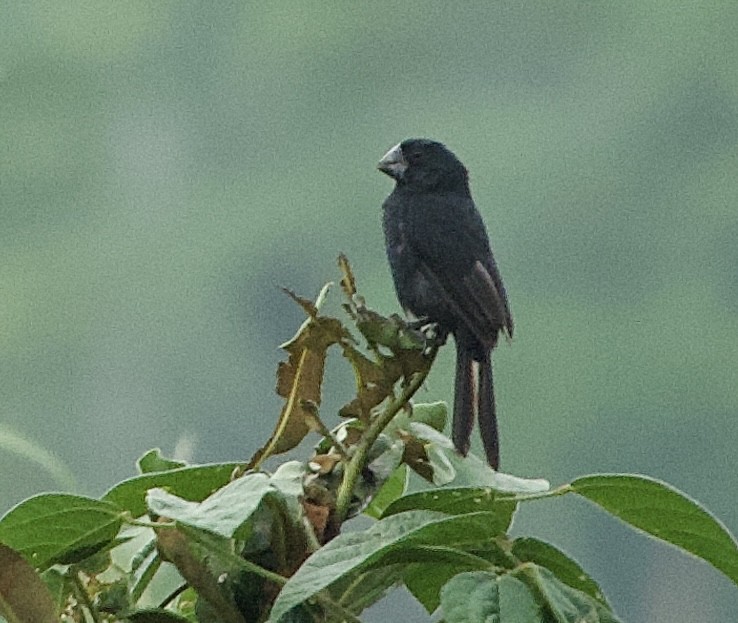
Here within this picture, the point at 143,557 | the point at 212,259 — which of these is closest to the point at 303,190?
the point at 212,259

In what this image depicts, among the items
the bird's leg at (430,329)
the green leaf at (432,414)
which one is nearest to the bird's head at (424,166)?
the bird's leg at (430,329)

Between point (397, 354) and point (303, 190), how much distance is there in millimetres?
791

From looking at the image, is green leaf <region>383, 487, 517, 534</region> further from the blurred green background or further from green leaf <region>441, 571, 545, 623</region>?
the blurred green background

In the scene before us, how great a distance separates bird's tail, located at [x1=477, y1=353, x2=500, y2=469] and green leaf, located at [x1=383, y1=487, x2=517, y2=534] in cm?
18

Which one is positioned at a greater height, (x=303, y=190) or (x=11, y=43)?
(x=11, y=43)

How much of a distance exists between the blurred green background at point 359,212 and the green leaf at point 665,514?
71 cm

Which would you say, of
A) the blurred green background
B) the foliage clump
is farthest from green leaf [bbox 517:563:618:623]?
the blurred green background

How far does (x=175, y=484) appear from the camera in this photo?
1.90ft

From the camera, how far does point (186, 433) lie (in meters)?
1.25

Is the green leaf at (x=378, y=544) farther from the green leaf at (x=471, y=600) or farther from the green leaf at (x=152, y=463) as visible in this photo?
the green leaf at (x=152, y=463)

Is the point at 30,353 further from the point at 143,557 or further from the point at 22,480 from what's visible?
the point at 143,557

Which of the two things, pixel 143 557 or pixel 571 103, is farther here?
pixel 571 103

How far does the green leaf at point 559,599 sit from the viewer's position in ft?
1.47

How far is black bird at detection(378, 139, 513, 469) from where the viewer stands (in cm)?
76
